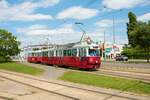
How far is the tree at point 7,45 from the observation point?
2730 inches

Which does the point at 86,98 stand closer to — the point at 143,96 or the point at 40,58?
the point at 143,96

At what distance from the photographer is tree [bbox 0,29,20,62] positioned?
6934 cm

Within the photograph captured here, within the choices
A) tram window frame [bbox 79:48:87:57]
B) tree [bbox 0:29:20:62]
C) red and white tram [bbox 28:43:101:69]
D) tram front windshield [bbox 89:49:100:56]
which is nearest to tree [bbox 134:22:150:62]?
red and white tram [bbox 28:43:101:69]

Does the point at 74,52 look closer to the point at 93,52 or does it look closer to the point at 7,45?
the point at 93,52

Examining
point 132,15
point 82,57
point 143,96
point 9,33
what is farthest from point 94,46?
point 132,15

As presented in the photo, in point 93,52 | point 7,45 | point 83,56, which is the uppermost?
point 7,45

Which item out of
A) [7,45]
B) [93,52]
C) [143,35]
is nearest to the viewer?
[93,52]

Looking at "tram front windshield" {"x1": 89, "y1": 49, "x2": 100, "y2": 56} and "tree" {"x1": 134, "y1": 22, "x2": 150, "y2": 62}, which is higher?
"tree" {"x1": 134, "y1": 22, "x2": 150, "y2": 62}

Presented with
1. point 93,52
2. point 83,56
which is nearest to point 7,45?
point 83,56

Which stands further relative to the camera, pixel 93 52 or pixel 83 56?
pixel 83 56

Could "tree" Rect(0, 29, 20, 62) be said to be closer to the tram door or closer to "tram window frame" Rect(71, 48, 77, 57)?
"tram window frame" Rect(71, 48, 77, 57)

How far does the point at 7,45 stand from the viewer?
69750 millimetres

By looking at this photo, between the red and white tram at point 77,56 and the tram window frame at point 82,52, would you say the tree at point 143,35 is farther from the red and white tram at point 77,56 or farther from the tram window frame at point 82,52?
the tram window frame at point 82,52

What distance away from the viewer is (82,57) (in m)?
33.9
